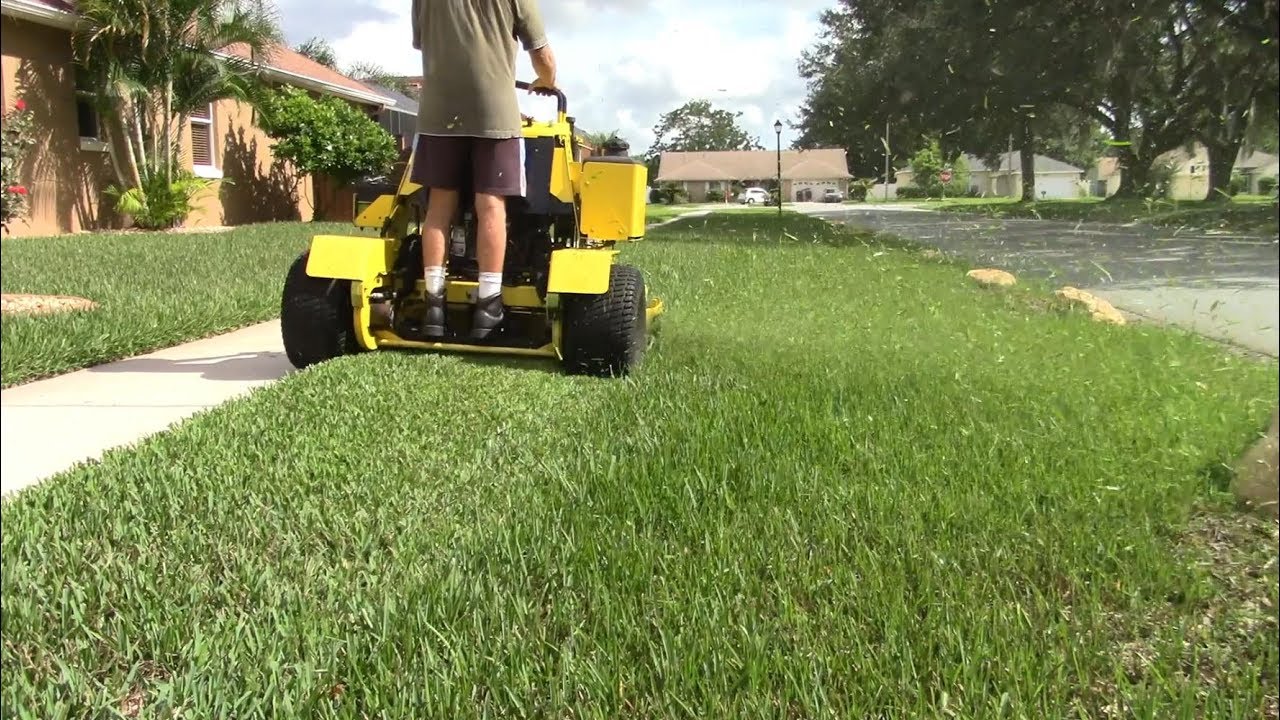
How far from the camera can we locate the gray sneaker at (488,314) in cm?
296

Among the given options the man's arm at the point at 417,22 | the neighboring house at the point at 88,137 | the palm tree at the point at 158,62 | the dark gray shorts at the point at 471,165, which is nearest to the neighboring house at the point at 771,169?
the man's arm at the point at 417,22

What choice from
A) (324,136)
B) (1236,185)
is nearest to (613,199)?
(324,136)

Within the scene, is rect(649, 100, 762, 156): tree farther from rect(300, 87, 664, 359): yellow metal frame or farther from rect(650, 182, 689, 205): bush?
rect(300, 87, 664, 359): yellow metal frame

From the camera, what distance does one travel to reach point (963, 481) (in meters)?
1.67

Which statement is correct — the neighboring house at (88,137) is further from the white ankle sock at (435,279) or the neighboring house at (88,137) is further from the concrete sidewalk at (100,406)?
the white ankle sock at (435,279)

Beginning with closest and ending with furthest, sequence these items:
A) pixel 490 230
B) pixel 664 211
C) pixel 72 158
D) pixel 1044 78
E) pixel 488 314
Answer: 1. pixel 72 158
2. pixel 1044 78
3. pixel 664 211
4. pixel 490 230
5. pixel 488 314

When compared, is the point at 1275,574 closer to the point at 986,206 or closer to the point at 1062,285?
the point at 1062,285

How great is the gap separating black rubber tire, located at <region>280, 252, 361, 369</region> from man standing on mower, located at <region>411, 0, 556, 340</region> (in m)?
0.31

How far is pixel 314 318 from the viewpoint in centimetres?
321

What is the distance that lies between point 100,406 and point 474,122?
0.90 m

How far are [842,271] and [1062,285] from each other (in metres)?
0.65

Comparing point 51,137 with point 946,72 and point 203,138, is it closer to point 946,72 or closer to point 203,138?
point 203,138

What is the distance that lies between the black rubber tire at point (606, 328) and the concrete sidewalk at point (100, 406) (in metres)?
1.00

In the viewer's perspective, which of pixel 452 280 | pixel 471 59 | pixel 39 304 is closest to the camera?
pixel 39 304
